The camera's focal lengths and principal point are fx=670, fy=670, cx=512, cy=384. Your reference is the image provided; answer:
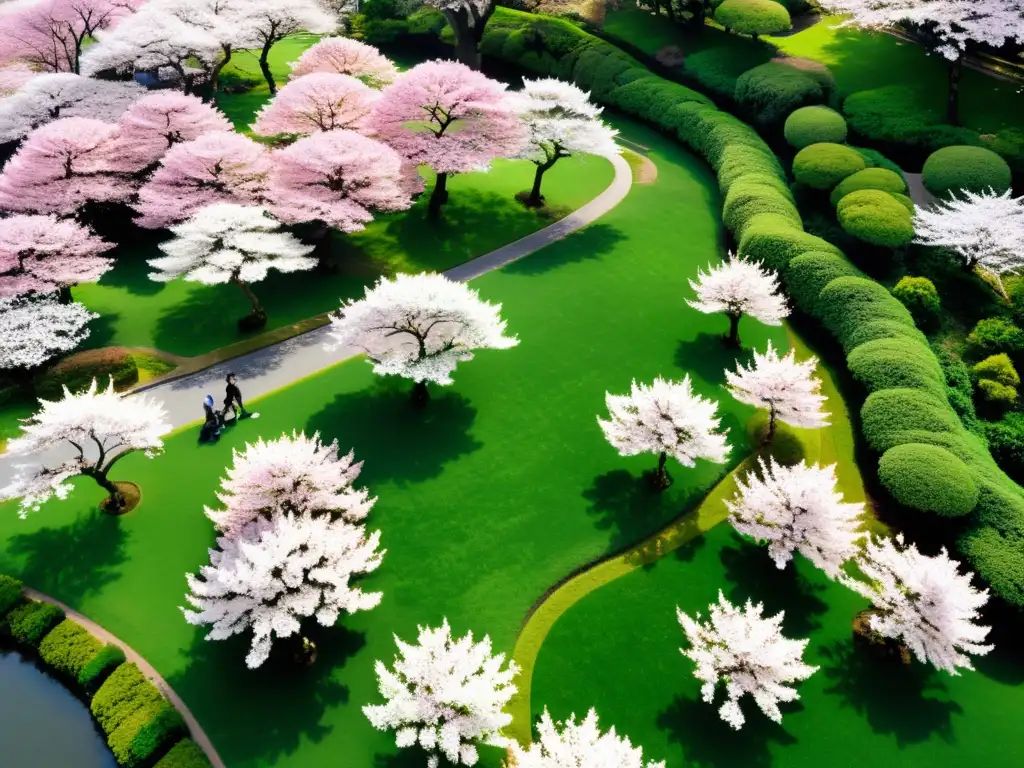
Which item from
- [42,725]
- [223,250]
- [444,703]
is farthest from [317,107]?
[444,703]

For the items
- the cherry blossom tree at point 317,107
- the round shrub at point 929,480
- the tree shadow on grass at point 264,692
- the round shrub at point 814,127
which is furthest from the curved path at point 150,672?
the round shrub at point 814,127

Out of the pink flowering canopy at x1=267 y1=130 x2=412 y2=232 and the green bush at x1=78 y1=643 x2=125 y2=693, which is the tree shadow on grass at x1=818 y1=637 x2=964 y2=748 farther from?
the pink flowering canopy at x1=267 y1=130 x2=412 y2=232

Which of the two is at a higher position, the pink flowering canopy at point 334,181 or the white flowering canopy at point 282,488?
the pink flowering canopy at point 334,181

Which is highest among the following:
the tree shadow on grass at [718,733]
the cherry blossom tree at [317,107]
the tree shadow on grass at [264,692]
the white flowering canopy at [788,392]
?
the cherry blossom tree at [317,107]

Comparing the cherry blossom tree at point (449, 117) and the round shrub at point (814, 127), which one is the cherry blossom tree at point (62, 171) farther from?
the round shrub at point (814, 127)

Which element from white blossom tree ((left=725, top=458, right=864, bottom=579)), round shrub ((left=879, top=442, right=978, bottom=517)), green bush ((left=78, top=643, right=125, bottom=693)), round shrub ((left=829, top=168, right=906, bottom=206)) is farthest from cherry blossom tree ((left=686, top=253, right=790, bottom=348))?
green bush ((left=78, top=643, right=125, bottom=693))

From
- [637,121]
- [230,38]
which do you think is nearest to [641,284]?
[637,121]
